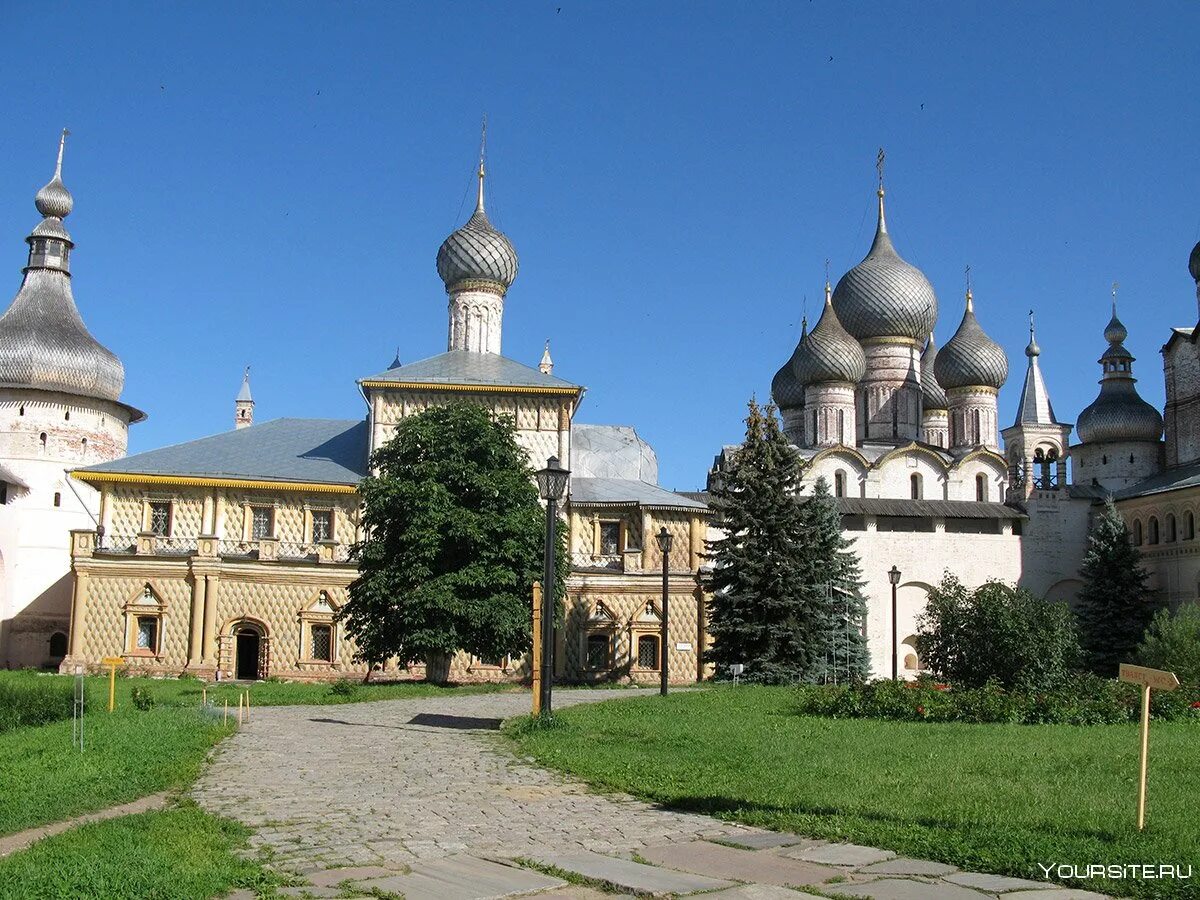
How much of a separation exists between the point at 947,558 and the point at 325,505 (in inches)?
898

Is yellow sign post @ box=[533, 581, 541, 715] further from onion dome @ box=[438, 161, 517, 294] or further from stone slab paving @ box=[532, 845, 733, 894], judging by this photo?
onion dome @ box=[438, 161, 517, 294]

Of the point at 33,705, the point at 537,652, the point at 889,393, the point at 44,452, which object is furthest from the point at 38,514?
the point at 889,393

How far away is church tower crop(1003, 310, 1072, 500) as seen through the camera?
47.0m

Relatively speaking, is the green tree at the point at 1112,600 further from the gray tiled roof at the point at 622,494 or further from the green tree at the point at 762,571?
the green tree at the point at 762,571

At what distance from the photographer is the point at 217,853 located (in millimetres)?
6848

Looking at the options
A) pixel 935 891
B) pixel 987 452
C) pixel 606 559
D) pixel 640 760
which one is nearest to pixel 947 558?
pixel 987 452

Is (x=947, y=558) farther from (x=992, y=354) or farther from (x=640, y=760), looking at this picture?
(x=640, y=760)

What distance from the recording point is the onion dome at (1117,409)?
1866 inches

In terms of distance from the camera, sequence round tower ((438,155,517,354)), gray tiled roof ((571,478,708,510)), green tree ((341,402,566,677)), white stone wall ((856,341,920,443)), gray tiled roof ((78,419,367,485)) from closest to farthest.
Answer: green tree ((341,402,566,677)), gray tiled roof ((78,419,367,485)), gray tiled roof ((571,478,708,510)), round tower ((438,155,517,354)), white stone wall ((856,341,920,443))

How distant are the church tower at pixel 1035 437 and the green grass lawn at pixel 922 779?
34292 mm

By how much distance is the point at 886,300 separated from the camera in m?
50.9

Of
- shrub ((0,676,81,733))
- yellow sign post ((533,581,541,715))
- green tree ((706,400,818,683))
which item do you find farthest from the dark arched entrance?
yellow sign post ((533,581,541,715))

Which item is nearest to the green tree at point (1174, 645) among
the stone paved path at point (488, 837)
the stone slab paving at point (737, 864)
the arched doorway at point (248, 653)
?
the stone paved path at point (488, 837)

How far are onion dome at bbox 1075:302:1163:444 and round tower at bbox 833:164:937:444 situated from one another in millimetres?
6981
